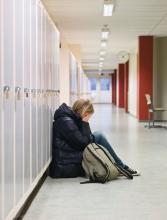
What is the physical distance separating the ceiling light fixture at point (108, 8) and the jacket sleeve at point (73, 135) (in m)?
4.78

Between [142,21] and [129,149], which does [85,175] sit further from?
[142,21]

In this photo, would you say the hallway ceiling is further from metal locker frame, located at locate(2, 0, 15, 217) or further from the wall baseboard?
metal locker frame, located at locate(2, 0, 15, 217)

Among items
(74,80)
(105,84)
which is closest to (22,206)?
(74,80)

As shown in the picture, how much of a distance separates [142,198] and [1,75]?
7.42 ft

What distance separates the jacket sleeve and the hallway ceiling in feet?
16.1

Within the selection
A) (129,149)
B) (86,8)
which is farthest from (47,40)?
(86,8)

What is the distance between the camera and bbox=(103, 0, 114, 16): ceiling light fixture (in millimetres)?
9014

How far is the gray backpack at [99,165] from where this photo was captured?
4.75 m

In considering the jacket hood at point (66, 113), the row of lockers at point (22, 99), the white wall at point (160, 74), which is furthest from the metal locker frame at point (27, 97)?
the white wall at point (160, 74)

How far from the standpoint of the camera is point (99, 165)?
4.78 meters

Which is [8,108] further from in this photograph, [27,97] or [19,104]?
[27,97]

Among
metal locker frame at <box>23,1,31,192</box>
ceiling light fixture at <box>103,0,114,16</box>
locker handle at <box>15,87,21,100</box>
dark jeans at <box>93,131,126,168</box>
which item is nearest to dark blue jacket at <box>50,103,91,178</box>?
dark jeans at <box>93,131,126,168</box>

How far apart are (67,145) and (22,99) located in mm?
1976

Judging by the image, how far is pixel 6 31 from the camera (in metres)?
2.62
